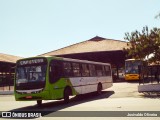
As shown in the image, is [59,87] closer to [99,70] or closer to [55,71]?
[55,71]

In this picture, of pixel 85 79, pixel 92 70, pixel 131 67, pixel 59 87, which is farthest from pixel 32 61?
pixel 131 67

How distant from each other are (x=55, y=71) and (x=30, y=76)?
1.35 meters

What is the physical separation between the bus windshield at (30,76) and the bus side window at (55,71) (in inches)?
16.1

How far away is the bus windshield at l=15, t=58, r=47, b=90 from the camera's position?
1496 centimetres

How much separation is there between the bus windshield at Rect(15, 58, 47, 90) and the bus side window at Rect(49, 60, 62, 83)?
0.41 metres

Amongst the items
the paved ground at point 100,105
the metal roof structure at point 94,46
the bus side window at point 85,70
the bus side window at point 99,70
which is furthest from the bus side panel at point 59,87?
the metal roof structure at point 94,46

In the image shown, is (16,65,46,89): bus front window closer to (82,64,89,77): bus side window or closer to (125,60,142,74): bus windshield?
(82,64,89,77): bus side window

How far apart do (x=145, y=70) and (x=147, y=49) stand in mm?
3104

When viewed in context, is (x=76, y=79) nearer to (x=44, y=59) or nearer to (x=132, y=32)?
(x=44, y=59)

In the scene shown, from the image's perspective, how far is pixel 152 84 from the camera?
Answer: 2222 centimetres

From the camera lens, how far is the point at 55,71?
15805mm

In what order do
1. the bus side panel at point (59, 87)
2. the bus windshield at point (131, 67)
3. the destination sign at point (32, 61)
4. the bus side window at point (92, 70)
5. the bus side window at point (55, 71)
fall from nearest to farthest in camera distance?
the bus side panel at point (59, 87) < the bus side window at point (55, 71) < the destination sign at point (32, 61) < the bus side window at point (92, 70) < the bus windshield at point (131, 67)

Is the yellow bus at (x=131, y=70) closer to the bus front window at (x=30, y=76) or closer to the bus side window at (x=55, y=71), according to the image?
the bus side window at (x=55, y=71)

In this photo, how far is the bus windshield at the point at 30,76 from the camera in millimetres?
14961
